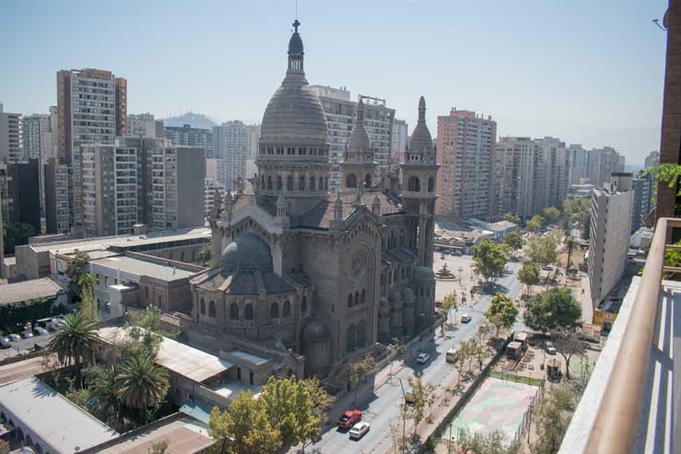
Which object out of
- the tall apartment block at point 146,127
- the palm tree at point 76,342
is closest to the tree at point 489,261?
the palm tree at point 76,342

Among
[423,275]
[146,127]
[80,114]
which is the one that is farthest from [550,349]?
[146,127]

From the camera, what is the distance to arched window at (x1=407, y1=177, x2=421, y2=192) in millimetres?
65188

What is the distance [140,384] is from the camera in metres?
36.1

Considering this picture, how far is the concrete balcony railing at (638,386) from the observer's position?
3.65 meters

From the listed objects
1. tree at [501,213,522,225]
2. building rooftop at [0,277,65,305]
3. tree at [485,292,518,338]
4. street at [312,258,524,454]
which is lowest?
street at [312,258,524,454]

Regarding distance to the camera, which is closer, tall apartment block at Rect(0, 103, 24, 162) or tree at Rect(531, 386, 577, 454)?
tree at Rect(531, 386, 577, 454)

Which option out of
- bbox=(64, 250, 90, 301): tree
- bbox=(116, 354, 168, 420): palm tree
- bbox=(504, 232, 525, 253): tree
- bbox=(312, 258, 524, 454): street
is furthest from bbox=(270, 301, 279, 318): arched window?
bbox=(504, 232, 525, 253): tree

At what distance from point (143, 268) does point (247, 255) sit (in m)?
19.1

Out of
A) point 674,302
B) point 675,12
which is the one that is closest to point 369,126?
point 675,12

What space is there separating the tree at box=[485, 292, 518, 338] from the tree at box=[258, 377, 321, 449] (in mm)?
29919

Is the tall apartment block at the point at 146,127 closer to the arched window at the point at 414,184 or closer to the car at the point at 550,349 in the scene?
the arched window at the point at 414,184

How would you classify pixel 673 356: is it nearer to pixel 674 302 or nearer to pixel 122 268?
pixel 674 302

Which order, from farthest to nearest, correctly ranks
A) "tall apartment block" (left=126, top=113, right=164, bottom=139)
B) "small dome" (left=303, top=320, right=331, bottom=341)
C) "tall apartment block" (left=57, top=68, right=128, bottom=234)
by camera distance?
"tall apartment block" (left=126, top=113, right=164, bottom=139) < "tall apartment block" (left=57, top=68, right=128, bottom=234) < "small dome" (left=303, top=320, right=331, bottom=341)

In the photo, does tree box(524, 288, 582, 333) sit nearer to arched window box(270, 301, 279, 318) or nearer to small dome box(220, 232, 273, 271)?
arched window box(270, 301, 279, 318)
